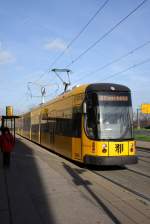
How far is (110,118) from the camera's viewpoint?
599 inches

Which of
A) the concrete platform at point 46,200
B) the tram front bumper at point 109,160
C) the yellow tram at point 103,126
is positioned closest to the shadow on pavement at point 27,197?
the concrete platform at point 46,200

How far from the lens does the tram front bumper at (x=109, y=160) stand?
14.7 metres

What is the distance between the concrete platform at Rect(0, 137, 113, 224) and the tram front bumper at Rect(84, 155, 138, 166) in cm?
124

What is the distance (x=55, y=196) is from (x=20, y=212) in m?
1.75

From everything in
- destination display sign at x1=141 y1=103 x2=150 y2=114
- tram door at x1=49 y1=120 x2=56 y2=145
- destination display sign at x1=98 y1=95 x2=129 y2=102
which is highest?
destination display sign at x1=141 y1=103 x2=150 y2=114

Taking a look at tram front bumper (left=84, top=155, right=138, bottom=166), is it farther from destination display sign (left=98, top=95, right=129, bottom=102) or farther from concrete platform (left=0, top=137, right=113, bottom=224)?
destination display sign (left=98, top=95, right=129, bottom=102)

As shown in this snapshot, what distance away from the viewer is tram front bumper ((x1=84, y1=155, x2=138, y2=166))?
48.2 feet

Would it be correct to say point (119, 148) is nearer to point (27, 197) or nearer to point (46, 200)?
point (27, 197)

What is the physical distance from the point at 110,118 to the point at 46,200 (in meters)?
6.74

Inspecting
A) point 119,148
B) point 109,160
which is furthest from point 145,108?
point 109,160

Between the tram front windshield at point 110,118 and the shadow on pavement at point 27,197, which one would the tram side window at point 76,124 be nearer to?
the tram front windshield at point 110,118

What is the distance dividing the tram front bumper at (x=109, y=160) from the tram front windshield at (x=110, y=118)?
0.70 meters

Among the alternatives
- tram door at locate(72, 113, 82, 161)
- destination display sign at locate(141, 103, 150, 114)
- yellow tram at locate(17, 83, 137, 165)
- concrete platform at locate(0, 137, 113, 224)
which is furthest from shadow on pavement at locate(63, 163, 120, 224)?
destination display sign at locate(141, 103, 150, 114)

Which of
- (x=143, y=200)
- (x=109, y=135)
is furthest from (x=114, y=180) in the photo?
(x=143, y=200)
